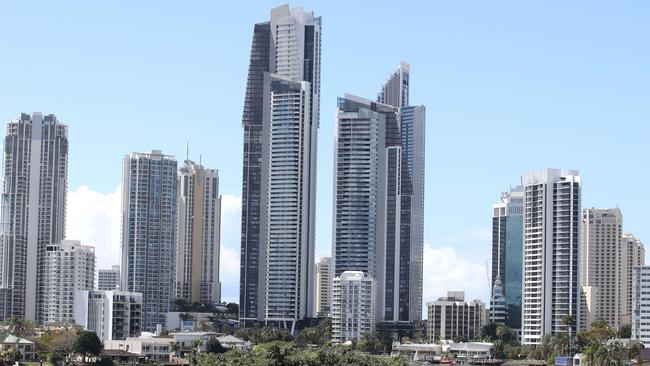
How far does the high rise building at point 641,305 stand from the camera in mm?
127125

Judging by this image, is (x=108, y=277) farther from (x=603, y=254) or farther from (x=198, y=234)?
(x=603, y=254)

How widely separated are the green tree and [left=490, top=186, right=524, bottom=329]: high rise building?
173ft

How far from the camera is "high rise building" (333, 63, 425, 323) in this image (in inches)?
6442

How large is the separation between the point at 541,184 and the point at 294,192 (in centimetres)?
2918

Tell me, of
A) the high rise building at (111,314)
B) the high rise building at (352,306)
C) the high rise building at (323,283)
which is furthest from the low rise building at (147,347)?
the high rise building at (323,283)

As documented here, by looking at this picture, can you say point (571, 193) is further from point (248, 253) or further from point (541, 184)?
point (248, 253)

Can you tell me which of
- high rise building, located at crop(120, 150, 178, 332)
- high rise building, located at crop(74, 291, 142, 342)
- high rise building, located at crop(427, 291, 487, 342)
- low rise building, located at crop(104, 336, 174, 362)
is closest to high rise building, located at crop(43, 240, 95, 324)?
high rise building, located at crop(120, 150, 178, 332)

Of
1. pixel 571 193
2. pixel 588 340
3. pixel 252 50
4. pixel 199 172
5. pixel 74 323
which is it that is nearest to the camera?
pixel 588 340

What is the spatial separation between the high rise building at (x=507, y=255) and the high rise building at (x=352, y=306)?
14.9 meters

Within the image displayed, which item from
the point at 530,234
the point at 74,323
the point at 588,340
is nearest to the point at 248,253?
the point at 74,323

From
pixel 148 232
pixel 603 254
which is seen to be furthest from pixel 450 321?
pixel 148 232

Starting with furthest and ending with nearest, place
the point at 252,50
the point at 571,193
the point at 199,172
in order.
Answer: the point at 199,172 → the point at 252,50 → the point at 571,193

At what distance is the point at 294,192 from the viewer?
159 meters

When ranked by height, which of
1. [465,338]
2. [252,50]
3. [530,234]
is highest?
[252,50]
